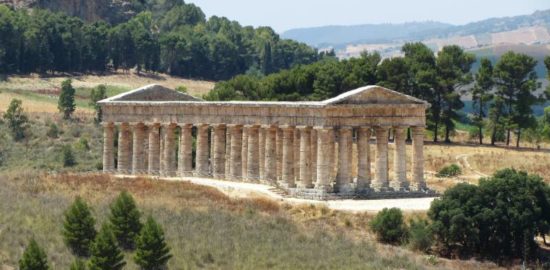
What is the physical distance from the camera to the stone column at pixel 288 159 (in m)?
74.1

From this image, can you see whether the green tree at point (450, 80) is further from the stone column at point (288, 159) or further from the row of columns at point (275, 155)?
the stone column at point (288, 159)

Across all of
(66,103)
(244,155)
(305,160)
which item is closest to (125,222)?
(305,160)

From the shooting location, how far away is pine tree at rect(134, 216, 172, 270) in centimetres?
5416

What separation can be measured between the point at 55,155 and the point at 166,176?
23.0 metres

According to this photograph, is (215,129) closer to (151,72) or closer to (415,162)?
(415,162)

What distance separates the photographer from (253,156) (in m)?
77.8

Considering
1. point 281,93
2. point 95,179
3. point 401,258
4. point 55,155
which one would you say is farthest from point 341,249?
point 55,155

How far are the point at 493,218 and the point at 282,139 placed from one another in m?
19.3

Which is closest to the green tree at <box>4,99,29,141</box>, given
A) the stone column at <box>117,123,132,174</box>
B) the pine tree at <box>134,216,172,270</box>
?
the stone column at <box>117,123,132,174</box>

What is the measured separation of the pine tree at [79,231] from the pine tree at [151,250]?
124 inches

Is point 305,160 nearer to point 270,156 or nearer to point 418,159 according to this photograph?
point 270,156

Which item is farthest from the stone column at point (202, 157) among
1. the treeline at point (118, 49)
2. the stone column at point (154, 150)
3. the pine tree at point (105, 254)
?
the treeline at point (118, 49)

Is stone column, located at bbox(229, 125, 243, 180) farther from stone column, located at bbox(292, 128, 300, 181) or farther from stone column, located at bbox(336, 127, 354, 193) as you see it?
stone column, located at bbox(336, 127, 354, 193)

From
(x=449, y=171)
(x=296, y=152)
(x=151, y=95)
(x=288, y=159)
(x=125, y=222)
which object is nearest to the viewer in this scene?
(x=125, y=222)
